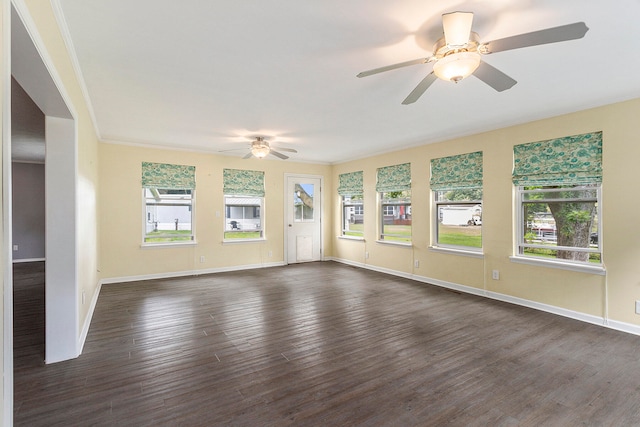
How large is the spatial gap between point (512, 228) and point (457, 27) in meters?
3.31

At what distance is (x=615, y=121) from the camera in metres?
3.34

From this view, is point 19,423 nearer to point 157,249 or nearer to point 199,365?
point 199,365

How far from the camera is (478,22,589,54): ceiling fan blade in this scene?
1.57m

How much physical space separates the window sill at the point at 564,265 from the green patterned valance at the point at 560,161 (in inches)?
38.4

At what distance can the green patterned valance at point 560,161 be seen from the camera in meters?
3.49

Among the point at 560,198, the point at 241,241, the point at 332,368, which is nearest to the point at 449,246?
the point at 560,198

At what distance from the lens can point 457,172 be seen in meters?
4.88

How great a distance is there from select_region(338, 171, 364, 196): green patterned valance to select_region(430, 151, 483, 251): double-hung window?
1.90 metres

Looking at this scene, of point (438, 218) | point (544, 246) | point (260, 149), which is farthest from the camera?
point (438, 218)

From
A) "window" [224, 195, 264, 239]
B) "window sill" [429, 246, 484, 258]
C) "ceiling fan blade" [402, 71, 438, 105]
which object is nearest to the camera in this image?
"ceiling fan blade" [402, 71, 438, 105]

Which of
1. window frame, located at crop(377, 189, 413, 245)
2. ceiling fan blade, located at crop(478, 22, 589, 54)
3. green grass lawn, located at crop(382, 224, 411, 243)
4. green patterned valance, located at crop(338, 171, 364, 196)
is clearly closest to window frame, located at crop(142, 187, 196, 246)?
green patterned valance, located at crop(338, 171, 364, 196)

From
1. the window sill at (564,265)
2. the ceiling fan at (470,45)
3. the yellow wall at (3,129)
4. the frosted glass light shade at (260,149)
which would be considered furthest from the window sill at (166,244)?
the window sill at (564,265)

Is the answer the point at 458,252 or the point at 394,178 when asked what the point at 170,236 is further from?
the point at 458,252

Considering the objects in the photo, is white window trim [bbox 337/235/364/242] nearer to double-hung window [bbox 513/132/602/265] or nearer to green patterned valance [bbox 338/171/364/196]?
green patterned valance [bbox 338/171/364/196]
